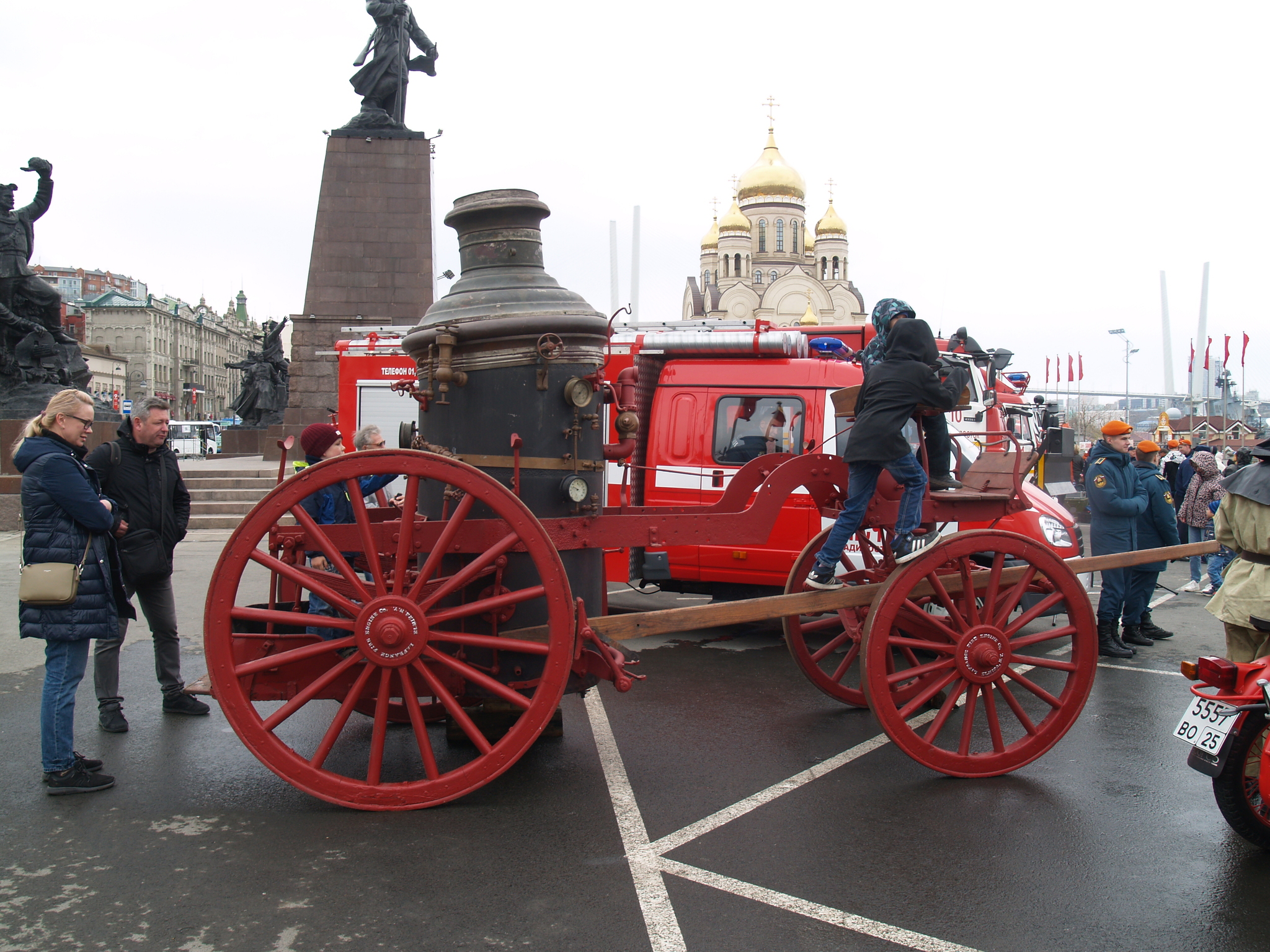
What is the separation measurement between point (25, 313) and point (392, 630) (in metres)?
15.5

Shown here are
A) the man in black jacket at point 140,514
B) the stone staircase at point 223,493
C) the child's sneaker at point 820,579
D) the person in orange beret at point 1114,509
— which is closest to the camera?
the child's sneaker at point 820,579

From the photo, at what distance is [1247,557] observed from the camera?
388 cm

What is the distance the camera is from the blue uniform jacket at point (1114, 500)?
291 inches

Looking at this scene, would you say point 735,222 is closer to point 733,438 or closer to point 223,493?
Answer: point 223,493

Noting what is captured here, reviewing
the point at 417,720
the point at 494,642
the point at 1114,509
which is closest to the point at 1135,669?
the point at 1114,509

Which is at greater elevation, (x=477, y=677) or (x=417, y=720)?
(x=477, y=677)

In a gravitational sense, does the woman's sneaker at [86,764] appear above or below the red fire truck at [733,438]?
below

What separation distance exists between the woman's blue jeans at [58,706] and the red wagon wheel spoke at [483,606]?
1.77m

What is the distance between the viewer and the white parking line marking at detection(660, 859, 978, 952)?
2.94 metres

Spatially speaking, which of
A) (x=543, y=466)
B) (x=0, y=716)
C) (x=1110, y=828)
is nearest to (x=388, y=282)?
(x=0, y=716)

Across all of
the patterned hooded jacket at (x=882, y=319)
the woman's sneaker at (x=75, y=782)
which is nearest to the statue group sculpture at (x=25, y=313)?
the woman's sneaker at (x=75, y=782)

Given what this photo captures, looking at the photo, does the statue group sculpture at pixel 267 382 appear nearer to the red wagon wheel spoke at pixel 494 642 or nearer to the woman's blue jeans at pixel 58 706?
the woman's blue jeans at pixel 58 706

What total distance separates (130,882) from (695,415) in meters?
5.56

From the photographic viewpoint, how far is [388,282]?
771 inches
